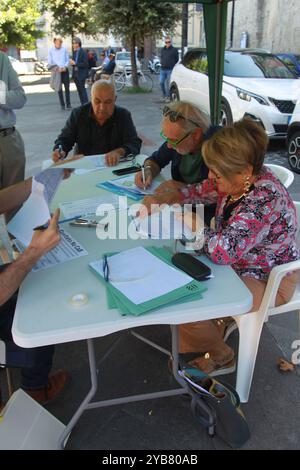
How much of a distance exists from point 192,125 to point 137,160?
0.83 meters

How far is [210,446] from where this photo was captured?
169 cm

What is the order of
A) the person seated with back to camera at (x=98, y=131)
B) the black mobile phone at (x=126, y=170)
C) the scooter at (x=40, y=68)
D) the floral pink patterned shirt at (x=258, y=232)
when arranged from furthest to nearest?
1. the scooter at (x=40, y=68)
2. the person seated with back to camera at (x=98, y=131)
3. the black mobile phone at (x=126, y=170)
4. the floral pink patterned shirt at (x=258, y=232)

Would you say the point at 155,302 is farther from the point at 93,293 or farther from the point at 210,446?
the point at 210,446

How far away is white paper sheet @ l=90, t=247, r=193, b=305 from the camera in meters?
1.28

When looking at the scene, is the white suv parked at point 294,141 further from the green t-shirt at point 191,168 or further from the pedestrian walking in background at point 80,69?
the pedestrian walking in background at point 80,69

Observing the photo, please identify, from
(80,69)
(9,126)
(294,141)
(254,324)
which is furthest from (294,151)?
(80,69)

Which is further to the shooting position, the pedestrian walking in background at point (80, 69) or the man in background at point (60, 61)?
the pedestrian walking in background at point (80, 69)

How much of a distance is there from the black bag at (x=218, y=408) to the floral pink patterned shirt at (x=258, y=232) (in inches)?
19.3

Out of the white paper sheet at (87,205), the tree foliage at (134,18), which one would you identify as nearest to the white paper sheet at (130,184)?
the white paper sheet at (87,205)

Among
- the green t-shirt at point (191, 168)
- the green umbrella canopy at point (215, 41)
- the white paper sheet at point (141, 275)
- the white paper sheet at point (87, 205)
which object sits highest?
the green umbrella canopy at point (215, 41)

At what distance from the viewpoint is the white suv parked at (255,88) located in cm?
610

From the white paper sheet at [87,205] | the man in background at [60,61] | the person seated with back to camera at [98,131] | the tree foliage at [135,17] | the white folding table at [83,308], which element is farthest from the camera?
the tree foliage at [135,17]

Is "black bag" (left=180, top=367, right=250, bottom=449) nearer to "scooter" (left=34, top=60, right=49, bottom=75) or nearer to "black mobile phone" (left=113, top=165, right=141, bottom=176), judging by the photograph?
"black mobile phone" (left=113, top=165, right=141, bottom=176)

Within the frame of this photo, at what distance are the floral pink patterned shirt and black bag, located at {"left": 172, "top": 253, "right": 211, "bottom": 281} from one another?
0.31 feet
